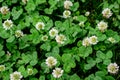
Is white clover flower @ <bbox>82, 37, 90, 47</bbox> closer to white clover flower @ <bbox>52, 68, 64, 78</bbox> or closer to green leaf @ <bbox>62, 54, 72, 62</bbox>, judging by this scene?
green leaf @ <bbox>62, 54, 72, 62</bbox>

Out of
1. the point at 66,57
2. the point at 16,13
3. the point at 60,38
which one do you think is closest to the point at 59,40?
the point at 60,38

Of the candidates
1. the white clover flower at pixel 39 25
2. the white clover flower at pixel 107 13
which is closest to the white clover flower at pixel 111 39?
the white clover flower at pixel 107 13

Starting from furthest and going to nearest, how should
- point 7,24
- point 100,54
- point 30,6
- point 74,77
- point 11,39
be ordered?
1. point 30,6
2. point 7,24
3. point 11,39
4. point 100,54
5. point 74,77

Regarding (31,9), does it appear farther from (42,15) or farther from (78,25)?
(78,25)

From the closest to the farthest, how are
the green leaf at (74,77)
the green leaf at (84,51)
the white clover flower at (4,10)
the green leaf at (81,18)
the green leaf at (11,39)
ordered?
the green leaf at (74,77) < the green leaf at (84,51) < the green leaf at (11,39) < the green leaf at (81,18) < the white clover flower at (4,10)

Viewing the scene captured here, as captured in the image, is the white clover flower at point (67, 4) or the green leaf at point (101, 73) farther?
the white clover flower at point (67, 4)

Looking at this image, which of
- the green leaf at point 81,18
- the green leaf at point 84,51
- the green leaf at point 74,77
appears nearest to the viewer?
the green leaf at point 74,77

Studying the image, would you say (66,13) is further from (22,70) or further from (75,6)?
(22,70)

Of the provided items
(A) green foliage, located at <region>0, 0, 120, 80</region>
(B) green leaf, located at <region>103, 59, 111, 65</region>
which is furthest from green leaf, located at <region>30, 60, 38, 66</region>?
(B) green leaf, located at <region>103, 59, 111, 65</region>

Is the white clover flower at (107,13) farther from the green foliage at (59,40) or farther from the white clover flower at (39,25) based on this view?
the white clover flower at (39,25)

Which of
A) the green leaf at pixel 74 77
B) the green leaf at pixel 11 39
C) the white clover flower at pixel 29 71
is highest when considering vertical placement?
the green leaf at pixel 11 39

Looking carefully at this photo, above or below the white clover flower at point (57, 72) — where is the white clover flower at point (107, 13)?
above
